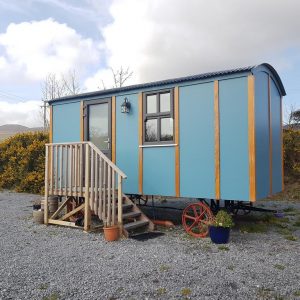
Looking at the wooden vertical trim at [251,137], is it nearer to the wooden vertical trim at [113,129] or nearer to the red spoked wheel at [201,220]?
the red spoked wheel at [201,220]

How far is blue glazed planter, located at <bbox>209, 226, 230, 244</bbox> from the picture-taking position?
559cm

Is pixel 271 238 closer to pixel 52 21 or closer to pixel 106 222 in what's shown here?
pixel 106 222

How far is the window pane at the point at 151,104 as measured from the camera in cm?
694

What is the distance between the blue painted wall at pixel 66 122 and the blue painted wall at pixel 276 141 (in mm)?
4337

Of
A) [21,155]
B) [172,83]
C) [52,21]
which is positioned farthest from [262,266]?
[21,155]

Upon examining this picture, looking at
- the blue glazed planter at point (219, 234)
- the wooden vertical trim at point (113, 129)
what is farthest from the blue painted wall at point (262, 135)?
the wooden vertical trim at point (113, 129)

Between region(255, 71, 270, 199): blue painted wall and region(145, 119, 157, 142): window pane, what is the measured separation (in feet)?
6.43

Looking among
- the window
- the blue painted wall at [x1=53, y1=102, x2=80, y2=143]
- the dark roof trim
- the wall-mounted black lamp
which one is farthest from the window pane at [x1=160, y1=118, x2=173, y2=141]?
the blue painted wall at [x1=53, y1=102, x2=80, y2=143]

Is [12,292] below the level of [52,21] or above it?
below

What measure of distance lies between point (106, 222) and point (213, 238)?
6.23ft

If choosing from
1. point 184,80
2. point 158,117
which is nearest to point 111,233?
point 158,117

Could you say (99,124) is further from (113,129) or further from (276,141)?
(276,141)

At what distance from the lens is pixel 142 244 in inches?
221

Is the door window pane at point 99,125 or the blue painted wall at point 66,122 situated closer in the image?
the door window pane at point 99,125
